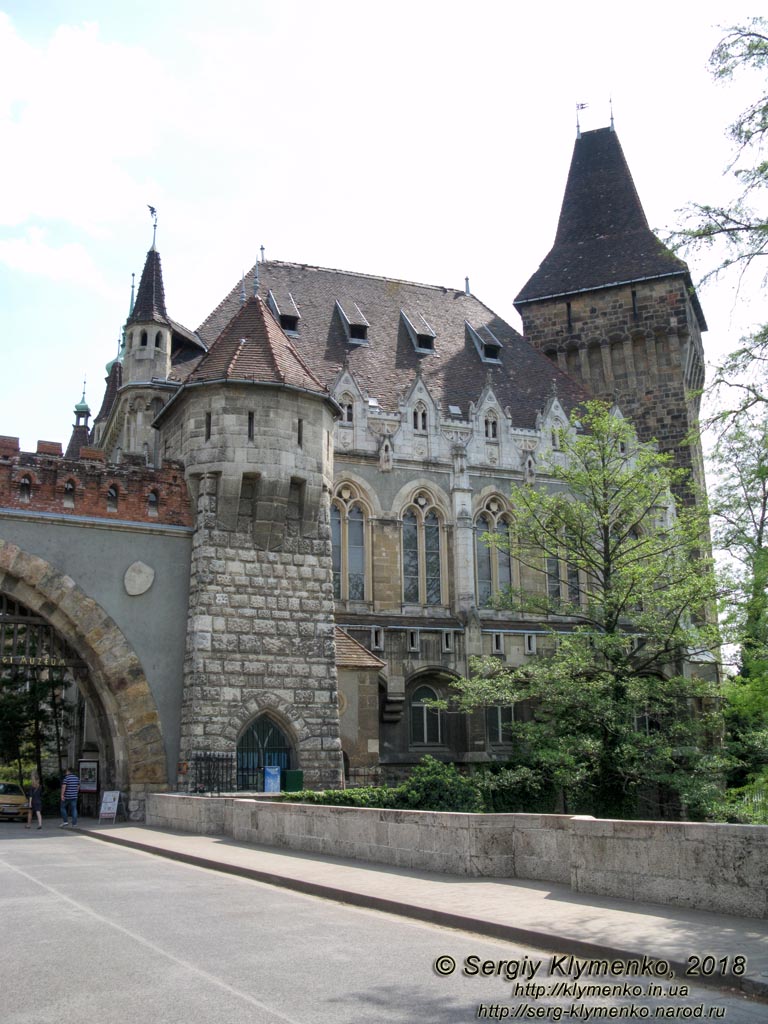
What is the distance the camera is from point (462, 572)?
30.7 meters

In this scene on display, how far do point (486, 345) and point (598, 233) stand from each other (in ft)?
28.4

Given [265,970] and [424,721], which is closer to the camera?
[265,970]

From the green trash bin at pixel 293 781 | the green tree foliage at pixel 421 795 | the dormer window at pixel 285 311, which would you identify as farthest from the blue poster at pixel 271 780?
the dormer window at pixel 285 311

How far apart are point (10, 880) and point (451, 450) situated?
21.5 meters

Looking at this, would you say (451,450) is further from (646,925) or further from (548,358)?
(646,925)

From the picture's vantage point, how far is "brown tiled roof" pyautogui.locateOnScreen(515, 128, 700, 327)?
3891 cm

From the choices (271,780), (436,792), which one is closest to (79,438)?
(271,780)

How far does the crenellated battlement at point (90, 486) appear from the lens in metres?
21.2

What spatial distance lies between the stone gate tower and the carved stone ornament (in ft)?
2.89

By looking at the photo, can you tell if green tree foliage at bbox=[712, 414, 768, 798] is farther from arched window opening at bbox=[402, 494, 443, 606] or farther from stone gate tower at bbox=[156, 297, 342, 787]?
arched window opening at bbox=[402, 494, 443, 606]

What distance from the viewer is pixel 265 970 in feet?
23.1

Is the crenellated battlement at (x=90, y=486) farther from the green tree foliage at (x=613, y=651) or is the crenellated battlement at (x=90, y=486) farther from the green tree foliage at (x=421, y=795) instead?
the green tree foliage at (x=613, y=651)

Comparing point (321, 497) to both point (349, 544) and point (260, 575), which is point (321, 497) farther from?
point (349, 544)

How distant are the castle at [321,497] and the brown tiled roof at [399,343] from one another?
100 mm
